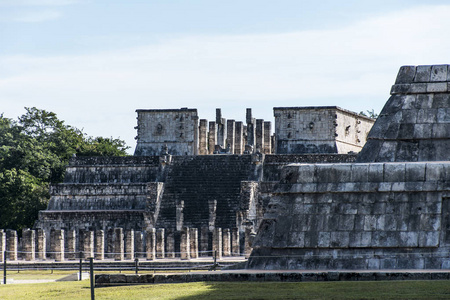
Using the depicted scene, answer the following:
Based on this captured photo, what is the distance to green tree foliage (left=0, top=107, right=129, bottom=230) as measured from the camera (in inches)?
2416

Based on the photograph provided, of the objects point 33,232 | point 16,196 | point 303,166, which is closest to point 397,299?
point 303,166

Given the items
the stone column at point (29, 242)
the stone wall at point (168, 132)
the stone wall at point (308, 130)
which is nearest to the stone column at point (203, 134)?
the stone wall at point (168, 132)

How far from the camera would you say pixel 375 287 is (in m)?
20.0

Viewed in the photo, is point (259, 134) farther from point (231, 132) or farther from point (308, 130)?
point (308, 130)

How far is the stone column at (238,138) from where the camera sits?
6981 cm

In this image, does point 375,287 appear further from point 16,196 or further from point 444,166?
point 16,196

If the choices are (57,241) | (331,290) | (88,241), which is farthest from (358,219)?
(57,241)

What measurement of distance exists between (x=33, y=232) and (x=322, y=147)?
65.6ft

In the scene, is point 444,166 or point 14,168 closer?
point 444,166

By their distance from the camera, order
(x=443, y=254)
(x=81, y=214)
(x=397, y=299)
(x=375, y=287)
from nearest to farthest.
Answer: (x=397, y=299) < (x=375, y=287) < (x=443, y=254) < (x=81, y=214)

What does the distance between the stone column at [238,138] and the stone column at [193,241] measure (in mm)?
18776

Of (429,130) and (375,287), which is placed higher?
(429,130)

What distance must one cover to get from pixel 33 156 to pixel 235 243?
18854mm

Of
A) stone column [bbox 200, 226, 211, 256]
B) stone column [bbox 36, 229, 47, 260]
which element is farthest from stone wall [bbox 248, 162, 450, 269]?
stone column [bbox 200, 226, 211, 256]
